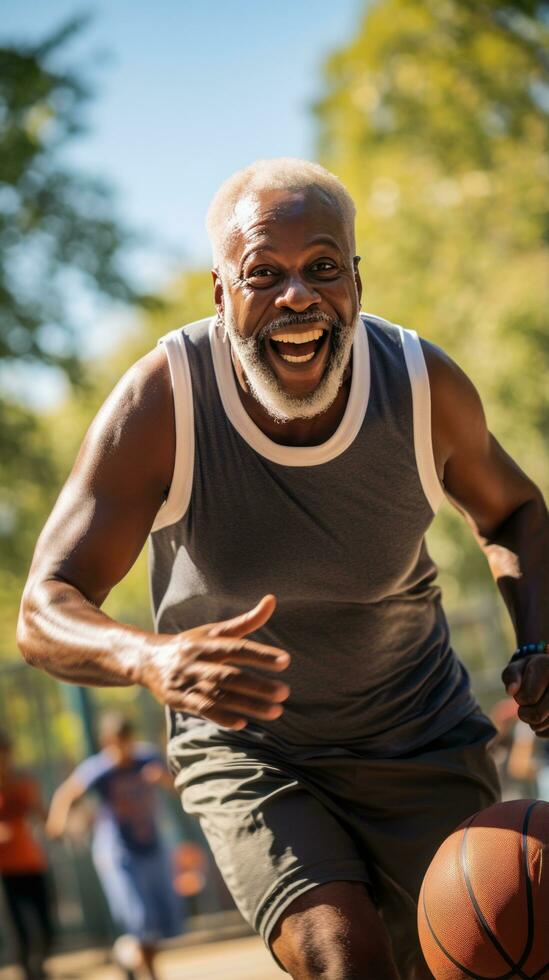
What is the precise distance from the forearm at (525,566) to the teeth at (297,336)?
37.3 inches

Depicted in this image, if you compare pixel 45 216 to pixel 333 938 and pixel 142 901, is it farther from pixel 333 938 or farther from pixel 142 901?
pixel 333 938

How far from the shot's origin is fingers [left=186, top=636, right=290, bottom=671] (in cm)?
257

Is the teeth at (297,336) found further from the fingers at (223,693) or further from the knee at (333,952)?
the knee at (333,952)

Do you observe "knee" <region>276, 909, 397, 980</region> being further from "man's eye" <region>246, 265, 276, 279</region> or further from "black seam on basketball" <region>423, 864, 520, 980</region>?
"man's eye" <region>246, 265, 276, 279</region>

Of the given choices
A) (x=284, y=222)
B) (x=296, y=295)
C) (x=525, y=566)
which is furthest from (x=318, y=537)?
(x=284, y=222)

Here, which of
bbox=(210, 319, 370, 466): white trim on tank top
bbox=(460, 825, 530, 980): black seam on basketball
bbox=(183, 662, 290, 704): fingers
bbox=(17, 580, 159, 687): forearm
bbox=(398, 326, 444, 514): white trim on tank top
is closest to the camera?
bbox=(183, 662, 290, 704): fingers

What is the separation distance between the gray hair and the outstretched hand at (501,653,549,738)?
1.29 meters

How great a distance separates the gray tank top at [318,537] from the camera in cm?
350

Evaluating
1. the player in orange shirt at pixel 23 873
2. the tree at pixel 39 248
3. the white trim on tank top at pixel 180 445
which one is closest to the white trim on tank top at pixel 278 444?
the white trim on tank top at pixel 180 445

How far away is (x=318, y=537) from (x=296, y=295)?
2.14 feet

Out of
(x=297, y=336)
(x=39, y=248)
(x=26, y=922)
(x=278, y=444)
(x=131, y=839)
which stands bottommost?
(x=26, y=922)

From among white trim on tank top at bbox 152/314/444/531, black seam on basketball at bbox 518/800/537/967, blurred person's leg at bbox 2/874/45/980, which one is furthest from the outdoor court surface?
white trim on tank top at bbox 152/314/444/531

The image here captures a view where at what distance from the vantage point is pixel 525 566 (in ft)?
12.9

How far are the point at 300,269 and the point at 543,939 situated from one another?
182 cm
